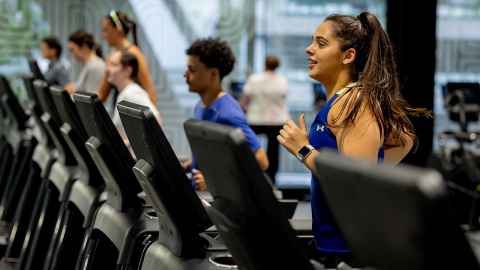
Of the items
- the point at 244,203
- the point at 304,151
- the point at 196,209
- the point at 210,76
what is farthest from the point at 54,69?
the point at 244,203

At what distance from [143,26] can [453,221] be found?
32.5 ft

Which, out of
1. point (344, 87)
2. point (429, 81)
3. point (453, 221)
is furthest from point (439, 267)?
point (429, 81)

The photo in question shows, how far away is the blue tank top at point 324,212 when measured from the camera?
274 cm

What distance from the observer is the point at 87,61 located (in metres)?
7.71

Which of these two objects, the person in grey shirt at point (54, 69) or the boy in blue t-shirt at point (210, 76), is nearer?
the boy in blue t-shirt at point (210, 76)

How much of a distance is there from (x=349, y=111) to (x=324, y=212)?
0.30 meters

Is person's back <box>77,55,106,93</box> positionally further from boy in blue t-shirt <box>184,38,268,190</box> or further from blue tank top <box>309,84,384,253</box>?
blue tank top <box>309,84,384,253</box>

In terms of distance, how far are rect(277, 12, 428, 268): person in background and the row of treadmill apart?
0.40ft

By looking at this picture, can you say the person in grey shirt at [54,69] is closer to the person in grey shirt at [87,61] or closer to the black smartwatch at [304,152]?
the person in grey shirt at [87,61]

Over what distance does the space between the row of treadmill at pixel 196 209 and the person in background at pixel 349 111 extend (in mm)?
123

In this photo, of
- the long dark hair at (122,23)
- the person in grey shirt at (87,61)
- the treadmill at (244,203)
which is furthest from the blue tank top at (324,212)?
the person in grey shirt at (87,61)

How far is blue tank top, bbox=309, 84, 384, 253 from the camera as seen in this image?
2.74m

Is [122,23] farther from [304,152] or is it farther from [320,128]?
[304,152]

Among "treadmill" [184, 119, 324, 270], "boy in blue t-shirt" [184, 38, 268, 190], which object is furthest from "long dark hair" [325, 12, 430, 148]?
"boy in blue t-shirt" [184, 38, 268, 190]
